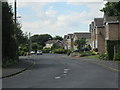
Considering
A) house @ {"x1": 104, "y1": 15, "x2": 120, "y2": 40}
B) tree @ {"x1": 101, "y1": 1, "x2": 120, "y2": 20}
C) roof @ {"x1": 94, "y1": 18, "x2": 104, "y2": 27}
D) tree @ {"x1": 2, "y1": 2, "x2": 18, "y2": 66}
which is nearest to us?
tree @ {"x1": 101, "y1": 1, "x2": 120, "y2": 20}

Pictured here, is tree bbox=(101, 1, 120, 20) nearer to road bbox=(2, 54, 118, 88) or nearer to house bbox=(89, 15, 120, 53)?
road bbox=(2, 54, 118, 88)

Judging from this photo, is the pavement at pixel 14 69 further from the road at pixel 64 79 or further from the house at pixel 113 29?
the house at pixel 113 29

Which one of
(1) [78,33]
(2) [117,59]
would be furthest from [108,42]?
(1) [78,33]

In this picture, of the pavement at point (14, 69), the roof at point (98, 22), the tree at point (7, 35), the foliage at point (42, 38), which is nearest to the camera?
the pavement at point (14, 69)

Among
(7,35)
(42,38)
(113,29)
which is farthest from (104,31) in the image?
(42,38)

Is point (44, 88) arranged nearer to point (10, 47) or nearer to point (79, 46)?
point (10, 47)

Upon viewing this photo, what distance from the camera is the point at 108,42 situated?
4097cm

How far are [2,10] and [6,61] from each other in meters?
5.34

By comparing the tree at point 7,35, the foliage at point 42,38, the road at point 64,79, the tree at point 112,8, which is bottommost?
the road at point 64,79

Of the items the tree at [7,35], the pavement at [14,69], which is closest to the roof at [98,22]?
the tree at [7,35]

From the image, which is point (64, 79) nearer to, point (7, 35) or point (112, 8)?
point (112, 8)

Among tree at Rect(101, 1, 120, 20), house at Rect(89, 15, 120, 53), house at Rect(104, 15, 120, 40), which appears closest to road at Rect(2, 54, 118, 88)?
→ tree at Rect(101, 1, 120, 20)

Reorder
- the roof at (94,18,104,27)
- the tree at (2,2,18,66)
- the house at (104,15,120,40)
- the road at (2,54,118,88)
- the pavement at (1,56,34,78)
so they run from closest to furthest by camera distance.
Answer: the road at (2,54,118,88)
the pavement at (1,56,34,78)
the tree at (2,2,18,66)
the house at (104,15,120,40)
the roof at (94,18,104,27)

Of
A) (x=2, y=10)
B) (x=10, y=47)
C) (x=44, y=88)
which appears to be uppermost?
(x=2, y=10)
